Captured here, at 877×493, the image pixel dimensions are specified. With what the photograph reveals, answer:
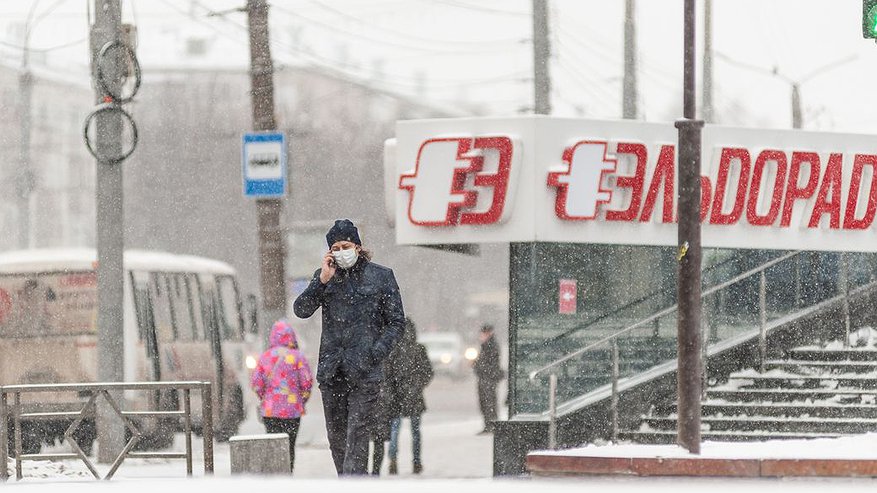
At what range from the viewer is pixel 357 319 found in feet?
39.6

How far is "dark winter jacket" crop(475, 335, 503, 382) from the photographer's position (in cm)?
2736

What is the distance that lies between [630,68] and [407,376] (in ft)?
40.2

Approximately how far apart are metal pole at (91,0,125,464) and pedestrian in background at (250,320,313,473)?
4.56 meters

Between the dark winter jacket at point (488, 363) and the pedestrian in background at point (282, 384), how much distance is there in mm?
11262

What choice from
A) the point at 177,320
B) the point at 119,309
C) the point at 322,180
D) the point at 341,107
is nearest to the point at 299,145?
the point at 322,180

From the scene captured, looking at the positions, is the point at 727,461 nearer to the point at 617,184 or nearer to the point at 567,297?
the point at 567,297

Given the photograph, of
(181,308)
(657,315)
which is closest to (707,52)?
(181,308)

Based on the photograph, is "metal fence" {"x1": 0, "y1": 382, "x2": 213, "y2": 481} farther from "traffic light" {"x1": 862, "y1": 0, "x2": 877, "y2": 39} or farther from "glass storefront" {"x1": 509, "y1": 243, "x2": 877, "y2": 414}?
"traffic light" {"x1": 862, "y1": 0, "x2": 877, "y2": 39}

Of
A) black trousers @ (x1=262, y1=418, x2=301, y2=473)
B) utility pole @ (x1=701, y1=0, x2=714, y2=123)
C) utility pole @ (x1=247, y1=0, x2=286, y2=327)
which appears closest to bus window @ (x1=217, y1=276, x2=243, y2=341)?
utility pole @ (x1=247, y1=0, x2=286, y2=327)

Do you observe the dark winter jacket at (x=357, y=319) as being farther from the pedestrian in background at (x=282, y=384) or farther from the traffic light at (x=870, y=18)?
the traffic light at (x=870, y=18)

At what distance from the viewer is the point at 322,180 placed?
238 ft

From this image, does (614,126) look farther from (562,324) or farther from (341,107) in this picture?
(341,107)

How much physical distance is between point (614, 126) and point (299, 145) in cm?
5623

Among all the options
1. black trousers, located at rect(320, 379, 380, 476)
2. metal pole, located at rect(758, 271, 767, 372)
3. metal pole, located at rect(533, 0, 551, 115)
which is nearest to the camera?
black trousers, located at rect(320, 379, 380, 476)
